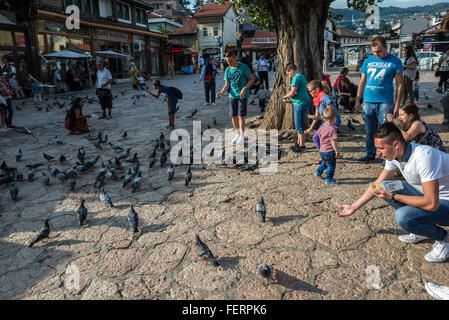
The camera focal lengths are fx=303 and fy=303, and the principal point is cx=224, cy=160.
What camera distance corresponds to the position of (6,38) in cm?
1672

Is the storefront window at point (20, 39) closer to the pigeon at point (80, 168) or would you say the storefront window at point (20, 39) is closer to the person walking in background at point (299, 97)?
the pigeon at point (80, 168)

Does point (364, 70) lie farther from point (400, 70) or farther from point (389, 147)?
point (389, 147)

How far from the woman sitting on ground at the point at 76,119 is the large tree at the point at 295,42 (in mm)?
5197

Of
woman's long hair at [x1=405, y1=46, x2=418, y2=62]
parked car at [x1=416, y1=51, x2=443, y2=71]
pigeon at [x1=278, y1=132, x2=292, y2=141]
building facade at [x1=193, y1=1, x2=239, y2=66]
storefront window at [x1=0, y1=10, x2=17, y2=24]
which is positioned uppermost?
building facade at [x1=193, y1=1, x2=239, y2=66]

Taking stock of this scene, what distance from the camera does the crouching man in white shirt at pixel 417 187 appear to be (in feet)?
8.08

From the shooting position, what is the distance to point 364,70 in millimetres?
5035

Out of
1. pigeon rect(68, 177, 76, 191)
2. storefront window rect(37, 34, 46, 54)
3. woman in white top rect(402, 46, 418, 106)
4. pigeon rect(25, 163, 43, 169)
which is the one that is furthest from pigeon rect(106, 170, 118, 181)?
storefront window rect(37, 34, 46, 54)

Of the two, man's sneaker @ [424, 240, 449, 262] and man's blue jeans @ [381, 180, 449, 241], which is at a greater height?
man's blue jeans @ [381, 180, 449, 241]

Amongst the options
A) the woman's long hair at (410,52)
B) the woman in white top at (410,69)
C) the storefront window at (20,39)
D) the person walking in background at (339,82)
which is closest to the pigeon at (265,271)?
the person walking in background at (339,82)

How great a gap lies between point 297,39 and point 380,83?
9.07 ft

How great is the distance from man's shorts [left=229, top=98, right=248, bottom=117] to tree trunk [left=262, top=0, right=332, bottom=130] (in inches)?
52.8

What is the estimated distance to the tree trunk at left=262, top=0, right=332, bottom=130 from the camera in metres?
6.85

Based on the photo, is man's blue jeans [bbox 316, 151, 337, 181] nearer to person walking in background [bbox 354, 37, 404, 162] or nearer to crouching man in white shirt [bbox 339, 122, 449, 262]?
person walking in background [bbox 354, 37, 404, 162]
